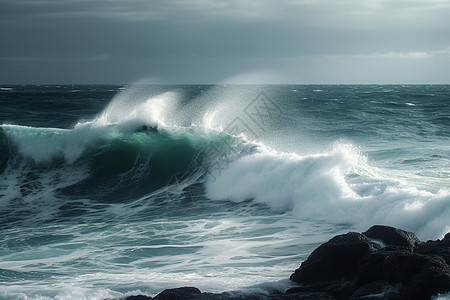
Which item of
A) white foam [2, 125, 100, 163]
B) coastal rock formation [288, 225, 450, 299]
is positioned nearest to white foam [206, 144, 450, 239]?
coastal rock formation [288, 225, 450, 299]

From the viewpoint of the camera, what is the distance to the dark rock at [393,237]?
7389 millimetres

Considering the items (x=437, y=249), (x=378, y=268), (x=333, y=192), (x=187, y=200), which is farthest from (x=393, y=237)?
(x=187, y=200)

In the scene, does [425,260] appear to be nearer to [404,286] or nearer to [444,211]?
[404,286]

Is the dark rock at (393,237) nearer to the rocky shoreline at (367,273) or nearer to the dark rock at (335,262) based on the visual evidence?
the rocky shoreline at (367,273)

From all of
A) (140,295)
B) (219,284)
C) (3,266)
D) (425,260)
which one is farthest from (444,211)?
(3,266)

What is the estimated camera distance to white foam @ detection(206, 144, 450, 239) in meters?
9.88

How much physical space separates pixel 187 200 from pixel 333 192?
13.1 ft

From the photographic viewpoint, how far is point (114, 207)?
44.5ft

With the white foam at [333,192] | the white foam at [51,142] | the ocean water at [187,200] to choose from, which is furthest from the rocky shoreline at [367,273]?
the white foam at [51,142]

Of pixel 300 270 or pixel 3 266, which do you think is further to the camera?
pixel 3 266

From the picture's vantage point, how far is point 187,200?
14.0 meters

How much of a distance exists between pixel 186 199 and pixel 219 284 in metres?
7.03

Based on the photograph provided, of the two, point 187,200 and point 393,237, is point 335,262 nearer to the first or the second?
point 393,237

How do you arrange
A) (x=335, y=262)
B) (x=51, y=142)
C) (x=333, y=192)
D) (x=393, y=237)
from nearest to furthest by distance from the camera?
(x=335, y=262)
(x=393, y=237)
(x=333, y=192)
(x=51, y=142)
